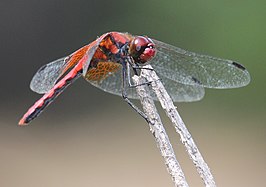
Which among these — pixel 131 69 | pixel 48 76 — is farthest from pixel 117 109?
pixel 131 69

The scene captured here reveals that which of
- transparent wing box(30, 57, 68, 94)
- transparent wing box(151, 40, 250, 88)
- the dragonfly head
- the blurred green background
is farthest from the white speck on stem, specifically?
the blurred green background

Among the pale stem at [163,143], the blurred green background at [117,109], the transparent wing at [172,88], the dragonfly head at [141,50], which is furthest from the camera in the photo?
the blurred green background at [117,109]

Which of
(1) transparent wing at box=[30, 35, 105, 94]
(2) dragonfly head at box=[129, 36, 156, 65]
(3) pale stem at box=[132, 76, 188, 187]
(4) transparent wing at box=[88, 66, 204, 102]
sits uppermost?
(1) transparent wing at box=[30, 35, 105, 94]

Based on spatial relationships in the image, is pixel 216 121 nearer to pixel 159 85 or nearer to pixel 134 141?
pixel 134 141

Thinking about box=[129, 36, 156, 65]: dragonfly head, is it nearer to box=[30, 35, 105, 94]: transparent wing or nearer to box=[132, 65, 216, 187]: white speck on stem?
box=[30, 35, 105, 94]: transparent wing

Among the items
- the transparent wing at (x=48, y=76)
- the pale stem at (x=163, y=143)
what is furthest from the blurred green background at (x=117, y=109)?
the pale stem at (x=163, y=143)

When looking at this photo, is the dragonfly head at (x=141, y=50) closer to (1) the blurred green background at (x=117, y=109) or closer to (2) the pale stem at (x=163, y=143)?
(2) the pale stem at (x=163, y=143)

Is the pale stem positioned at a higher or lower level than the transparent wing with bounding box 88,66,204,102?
lower
